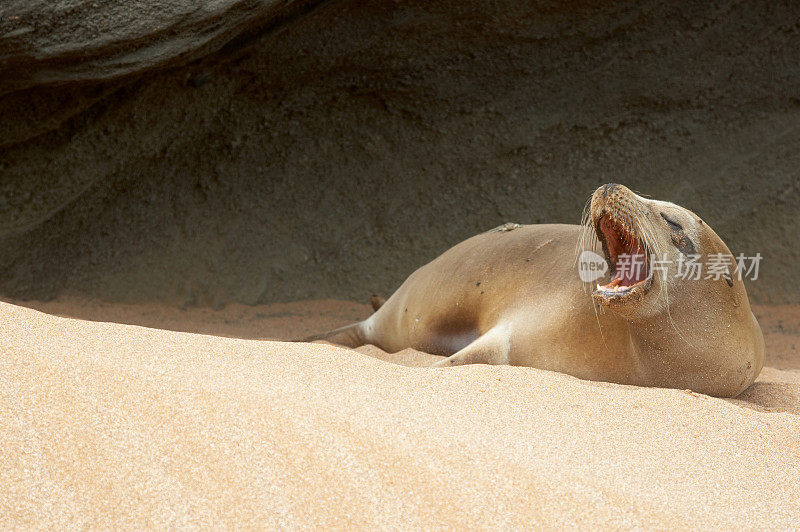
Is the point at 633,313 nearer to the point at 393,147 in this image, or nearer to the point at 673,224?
the point at 673,224

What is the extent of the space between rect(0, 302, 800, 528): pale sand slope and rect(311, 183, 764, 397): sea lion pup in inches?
29.6

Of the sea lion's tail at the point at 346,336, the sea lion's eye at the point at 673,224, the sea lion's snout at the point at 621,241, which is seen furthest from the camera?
the sea lion's tail at the point at 346,336

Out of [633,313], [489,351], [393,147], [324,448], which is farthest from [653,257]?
[393,147]

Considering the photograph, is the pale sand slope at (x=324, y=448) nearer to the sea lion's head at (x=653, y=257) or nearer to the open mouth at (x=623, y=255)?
the sea lion's head at (x=653, y=257)

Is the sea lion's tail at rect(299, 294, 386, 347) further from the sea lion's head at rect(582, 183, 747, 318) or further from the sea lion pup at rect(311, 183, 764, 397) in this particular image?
the sea lion's head at rect(582, 183, 747, 318)

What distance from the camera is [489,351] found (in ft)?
11.0

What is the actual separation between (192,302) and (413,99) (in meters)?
2.47

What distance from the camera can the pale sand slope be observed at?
1308 mm

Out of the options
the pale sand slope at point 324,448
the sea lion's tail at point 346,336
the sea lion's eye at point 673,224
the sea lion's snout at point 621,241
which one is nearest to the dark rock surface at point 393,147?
the sea lion's tail at point 346,336

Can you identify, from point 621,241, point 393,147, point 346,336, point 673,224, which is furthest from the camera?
point 393,147

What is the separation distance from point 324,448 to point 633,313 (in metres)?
1.70

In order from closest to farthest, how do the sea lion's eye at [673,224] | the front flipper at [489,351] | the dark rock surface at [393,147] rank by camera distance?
the sea lion's eye at [673,224] < the front flipper at [489,351] < the dark rock surface at [393,147]

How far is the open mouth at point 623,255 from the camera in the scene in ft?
9.40

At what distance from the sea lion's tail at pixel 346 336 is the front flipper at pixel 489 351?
1.48 meters
